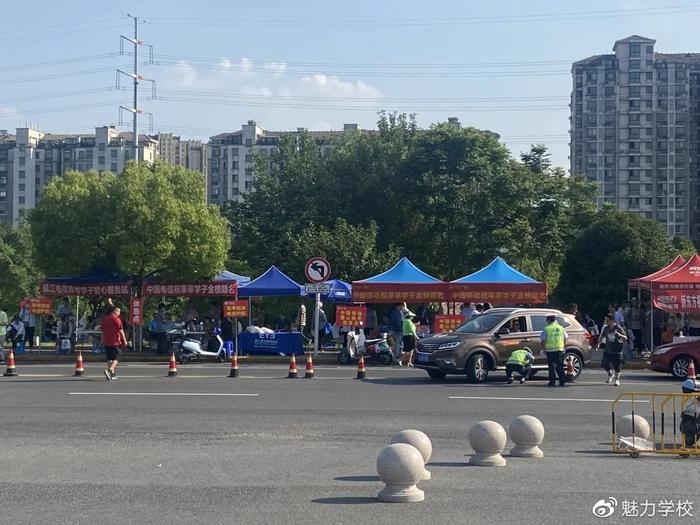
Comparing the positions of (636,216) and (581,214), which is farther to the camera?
(581,214)

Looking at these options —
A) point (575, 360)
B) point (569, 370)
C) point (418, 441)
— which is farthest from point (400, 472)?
point (575, 360)

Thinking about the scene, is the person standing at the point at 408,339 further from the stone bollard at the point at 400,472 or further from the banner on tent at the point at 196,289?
the stone bollard at the point at 400,472

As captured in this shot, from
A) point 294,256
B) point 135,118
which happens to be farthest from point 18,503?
point 135,118

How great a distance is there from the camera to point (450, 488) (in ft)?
32.3

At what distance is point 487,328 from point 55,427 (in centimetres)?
1121

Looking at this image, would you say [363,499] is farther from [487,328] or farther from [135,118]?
[135,118]

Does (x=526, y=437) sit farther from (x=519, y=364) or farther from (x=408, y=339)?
(x=408, y=339)

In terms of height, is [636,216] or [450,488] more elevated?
[636,216]

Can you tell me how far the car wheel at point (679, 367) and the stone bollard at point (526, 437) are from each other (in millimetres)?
12905

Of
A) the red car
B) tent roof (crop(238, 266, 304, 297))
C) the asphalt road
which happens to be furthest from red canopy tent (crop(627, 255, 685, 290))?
tent roof (crop(238, 266, 304, 297))

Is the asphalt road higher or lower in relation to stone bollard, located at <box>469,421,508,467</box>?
lower

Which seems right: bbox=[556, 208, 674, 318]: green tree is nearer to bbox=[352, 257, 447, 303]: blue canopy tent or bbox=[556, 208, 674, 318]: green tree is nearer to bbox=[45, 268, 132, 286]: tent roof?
bbox=[352, 257, 447, 303]: blue canopy tent

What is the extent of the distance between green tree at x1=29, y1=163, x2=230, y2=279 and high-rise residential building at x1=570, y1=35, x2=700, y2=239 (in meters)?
108

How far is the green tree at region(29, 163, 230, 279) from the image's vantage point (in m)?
30.9
